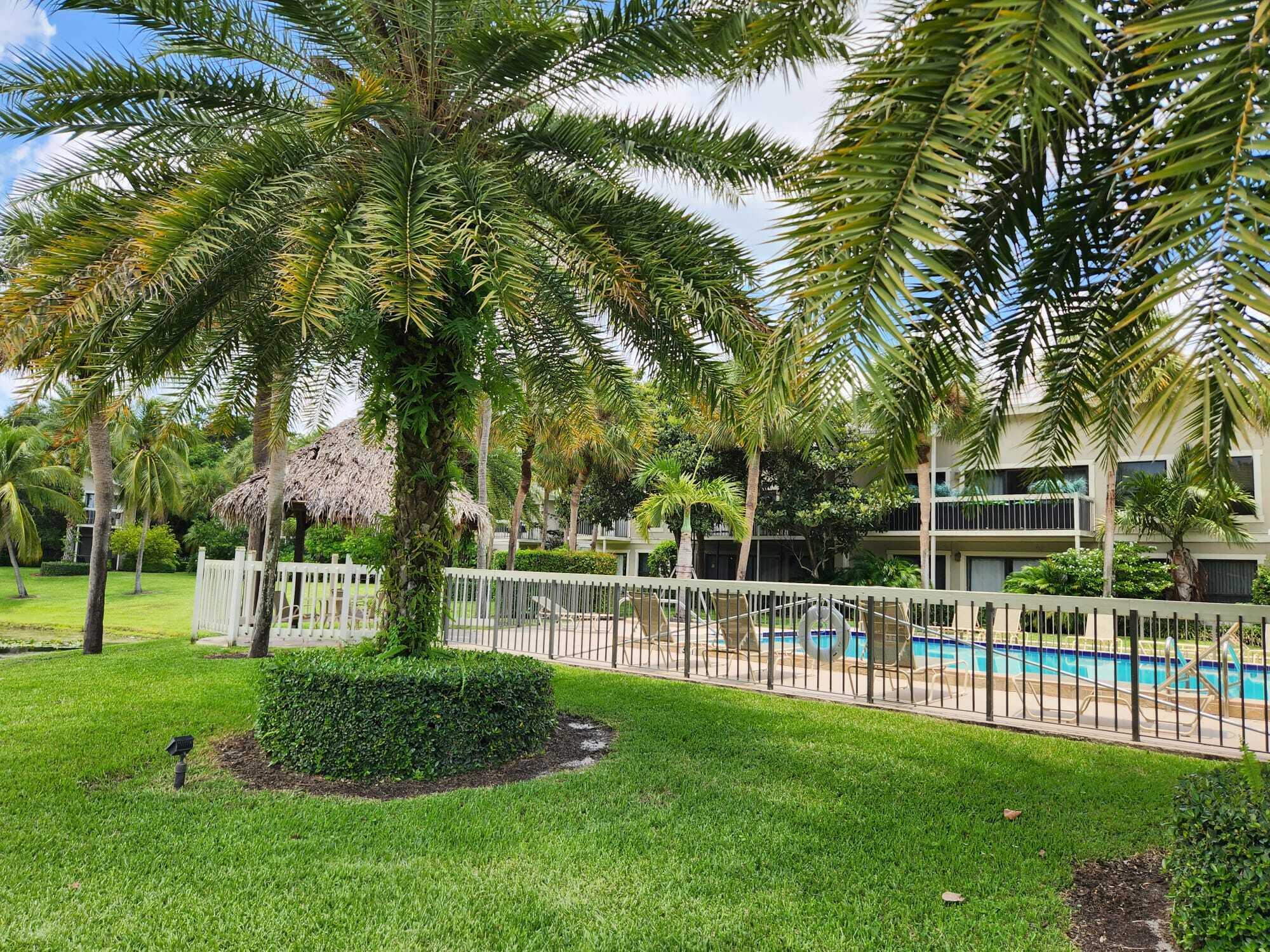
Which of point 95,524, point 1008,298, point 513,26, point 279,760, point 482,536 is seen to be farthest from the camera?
point 482,536

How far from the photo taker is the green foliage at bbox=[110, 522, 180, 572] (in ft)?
135

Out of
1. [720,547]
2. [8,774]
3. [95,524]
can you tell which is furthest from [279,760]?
[720,547]

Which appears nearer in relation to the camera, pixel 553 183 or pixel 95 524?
pixel 553 183

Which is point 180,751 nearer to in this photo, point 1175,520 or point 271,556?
point 271,556

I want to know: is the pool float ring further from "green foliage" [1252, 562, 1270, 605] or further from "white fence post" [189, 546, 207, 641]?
"green foliage" [1252, 562, 1270, 605]

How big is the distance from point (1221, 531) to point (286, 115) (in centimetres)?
2410

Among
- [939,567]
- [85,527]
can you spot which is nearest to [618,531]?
[939,567]

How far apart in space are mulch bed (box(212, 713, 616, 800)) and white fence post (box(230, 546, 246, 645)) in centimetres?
730

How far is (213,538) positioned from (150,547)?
322cm

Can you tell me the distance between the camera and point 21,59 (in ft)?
19.7

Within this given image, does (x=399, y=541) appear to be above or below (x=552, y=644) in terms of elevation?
above

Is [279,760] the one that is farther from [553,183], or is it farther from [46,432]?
[46,432]

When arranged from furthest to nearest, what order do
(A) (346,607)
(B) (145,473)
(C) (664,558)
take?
(B) (145,473) → (C) (664,558) → (A) (346,607)

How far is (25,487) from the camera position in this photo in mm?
38500
